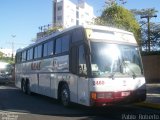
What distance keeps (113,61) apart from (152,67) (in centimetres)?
1712

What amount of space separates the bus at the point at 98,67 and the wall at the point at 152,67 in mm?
14800

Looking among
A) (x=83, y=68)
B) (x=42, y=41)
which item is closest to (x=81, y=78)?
(x=83, y=68)

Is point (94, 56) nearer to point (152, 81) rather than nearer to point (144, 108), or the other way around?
point (144, 108)

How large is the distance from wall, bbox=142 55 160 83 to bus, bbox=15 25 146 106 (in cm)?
1480

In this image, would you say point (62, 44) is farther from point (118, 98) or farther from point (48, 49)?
point (118, 98)

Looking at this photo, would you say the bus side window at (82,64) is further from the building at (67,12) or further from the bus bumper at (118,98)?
the building at (67,12)

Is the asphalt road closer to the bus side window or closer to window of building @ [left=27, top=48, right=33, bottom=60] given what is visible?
the bus side window

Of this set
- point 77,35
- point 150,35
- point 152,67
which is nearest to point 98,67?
point 77,35

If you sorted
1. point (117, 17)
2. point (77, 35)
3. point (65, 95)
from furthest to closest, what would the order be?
point (117, 17)
point (65, 95)
point (77, 35)

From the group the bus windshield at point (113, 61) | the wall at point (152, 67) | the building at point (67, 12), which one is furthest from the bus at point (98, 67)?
the building at point (67, 12)

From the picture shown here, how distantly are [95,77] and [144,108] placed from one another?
344 centimetres

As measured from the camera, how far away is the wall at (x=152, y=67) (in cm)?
2922

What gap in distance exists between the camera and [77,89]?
545 inches

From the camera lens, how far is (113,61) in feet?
42.6
